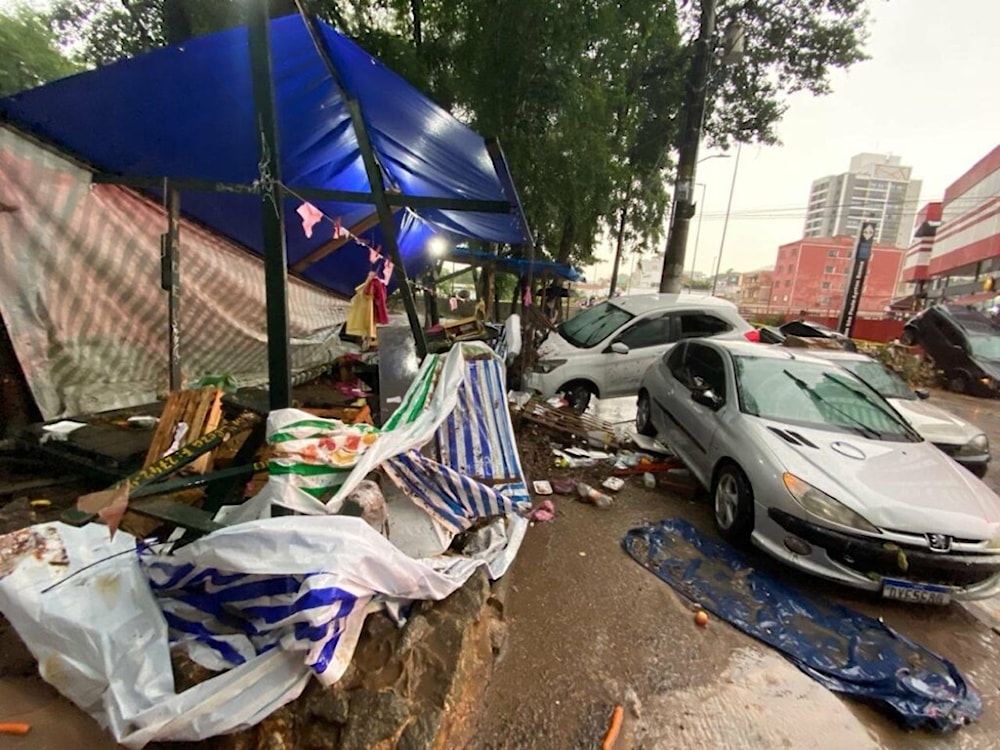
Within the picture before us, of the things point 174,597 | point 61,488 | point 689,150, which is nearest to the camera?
point 174,597

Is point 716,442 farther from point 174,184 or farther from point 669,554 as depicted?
point 174,184

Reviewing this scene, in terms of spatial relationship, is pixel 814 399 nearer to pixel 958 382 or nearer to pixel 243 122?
pixel 243 122

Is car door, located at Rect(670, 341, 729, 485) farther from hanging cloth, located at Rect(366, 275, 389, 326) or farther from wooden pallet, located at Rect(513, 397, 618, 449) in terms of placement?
hanging cloth, located at Rect(366, 275, 389, 326)

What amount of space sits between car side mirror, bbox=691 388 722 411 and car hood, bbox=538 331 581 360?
7.35 feet

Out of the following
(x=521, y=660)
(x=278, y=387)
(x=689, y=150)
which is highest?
(x=689, y=150)

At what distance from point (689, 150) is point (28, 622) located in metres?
10.1

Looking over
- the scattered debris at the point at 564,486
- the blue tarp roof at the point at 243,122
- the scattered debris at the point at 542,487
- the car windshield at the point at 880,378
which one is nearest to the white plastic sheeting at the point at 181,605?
the blue tarp roof at the point at 243,122

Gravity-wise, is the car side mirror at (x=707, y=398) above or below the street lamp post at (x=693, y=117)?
below

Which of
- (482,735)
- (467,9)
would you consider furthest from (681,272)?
(482,735)

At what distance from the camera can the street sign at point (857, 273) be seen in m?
12.0

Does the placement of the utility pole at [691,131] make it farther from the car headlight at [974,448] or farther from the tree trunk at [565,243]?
the car headlight at [974,448]

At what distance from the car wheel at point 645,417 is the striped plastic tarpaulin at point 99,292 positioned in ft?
13.8

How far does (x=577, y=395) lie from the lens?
653 cm

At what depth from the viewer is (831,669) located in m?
2.56
